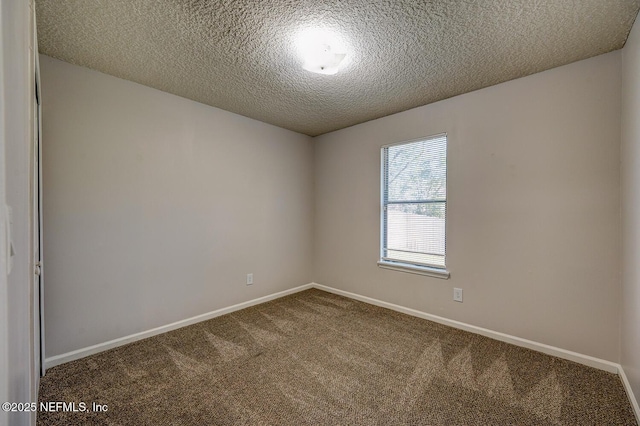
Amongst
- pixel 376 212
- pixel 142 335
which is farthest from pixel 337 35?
pixel 142 335

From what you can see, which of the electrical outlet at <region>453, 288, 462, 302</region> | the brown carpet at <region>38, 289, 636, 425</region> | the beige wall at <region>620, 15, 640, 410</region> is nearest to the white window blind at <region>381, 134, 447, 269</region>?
the electrical outlet at <region>453, 288, 462, 302</region>

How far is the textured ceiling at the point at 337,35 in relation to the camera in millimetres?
1635

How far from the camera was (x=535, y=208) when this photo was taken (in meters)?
2.37

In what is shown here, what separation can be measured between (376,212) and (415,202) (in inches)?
20.7

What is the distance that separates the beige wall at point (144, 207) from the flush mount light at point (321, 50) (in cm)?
153

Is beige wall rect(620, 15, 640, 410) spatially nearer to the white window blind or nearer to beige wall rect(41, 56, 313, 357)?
the white window blind

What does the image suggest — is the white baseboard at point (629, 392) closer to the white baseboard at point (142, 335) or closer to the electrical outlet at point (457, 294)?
the electrical outlet at point (457, 294)

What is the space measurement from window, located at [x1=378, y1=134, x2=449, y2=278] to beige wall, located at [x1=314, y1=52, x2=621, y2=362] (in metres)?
0.11

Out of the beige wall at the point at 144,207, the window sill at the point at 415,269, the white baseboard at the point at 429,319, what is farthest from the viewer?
the window sill at the point at 415,269

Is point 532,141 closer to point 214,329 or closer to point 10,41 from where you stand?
point 10,41

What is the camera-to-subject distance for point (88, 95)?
2293mm

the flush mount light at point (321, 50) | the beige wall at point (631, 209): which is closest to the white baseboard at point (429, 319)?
the beige wall at point (631, 209)

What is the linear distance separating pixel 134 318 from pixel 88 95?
1.95 meters

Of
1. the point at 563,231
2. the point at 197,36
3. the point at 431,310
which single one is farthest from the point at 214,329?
the point at 563,231
